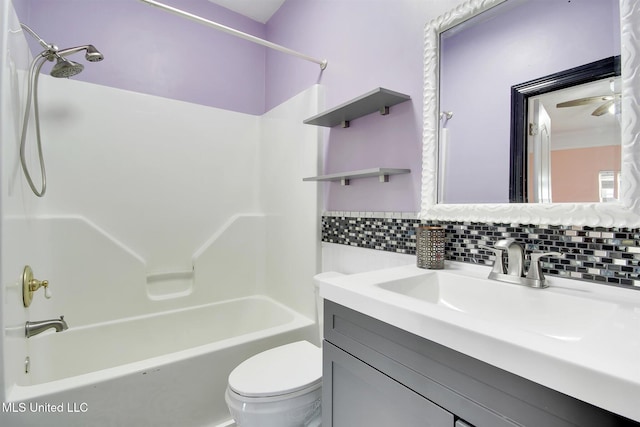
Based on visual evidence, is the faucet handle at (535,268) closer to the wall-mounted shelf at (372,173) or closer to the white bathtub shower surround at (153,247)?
the wall-mounted shelf at (372,173)

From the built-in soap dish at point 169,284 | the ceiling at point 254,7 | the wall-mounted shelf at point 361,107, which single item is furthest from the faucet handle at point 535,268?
the ceiling at point 254,7

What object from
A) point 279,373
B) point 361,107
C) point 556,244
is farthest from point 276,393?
point 361,107

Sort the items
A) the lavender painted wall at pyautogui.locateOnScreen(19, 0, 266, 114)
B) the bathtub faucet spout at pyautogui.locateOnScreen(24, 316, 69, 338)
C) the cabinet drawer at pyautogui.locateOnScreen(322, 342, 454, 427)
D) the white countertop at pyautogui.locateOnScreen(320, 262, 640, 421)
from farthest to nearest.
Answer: the lavender painted wall at pyautogui.locateOnScreen(19, 0, 266, 114), the bathtub faucet spout at pyautogui.locateOnScreen(24, 316, 69, 338), the cabinet drawer at pyautogui.locateOnScreen(322, 342, 454, 427), the white countertop at pyautogui.locateOnScreen(320, 262, 640, 421)

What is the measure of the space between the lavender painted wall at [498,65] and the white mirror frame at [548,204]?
0.04 meters

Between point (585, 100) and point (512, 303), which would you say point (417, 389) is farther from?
point (585, 100)

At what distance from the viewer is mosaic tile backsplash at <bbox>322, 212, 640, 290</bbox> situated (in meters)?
0.79

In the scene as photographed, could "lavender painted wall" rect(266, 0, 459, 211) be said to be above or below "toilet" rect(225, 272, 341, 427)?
above

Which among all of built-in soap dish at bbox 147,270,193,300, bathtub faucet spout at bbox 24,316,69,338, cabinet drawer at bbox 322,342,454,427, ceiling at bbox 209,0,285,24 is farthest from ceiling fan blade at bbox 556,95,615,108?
built-in soap dish at bbox 147,270,193,300

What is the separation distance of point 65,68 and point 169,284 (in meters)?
1.40

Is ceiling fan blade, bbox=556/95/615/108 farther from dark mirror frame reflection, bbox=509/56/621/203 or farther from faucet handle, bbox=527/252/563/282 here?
faucet handle, bbox=527/252/563/282

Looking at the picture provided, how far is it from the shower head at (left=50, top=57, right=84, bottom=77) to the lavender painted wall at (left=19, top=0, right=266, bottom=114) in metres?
0.40

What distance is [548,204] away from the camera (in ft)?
3.02

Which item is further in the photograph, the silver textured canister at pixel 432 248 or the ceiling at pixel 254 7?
the ceiling at pixel 254 7

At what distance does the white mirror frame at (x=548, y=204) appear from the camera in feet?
2.54
